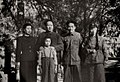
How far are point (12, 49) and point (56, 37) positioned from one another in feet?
8.19

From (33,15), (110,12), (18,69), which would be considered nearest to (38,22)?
(33,15)

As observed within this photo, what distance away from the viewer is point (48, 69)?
6625mm

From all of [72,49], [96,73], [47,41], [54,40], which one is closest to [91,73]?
[96,73]

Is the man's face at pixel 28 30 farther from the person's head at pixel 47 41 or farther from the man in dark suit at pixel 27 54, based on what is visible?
the person's head at pixel 47 41

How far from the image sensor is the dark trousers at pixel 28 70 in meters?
6.76

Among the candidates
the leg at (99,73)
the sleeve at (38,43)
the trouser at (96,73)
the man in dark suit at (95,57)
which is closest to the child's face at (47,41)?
the sleeve at (38,43)

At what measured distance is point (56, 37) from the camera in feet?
22.1

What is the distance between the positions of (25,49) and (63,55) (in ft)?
2.87

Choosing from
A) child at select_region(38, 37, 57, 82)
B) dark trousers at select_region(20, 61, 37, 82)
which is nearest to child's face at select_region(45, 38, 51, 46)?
child at select_region(38, 37, 57, 82)

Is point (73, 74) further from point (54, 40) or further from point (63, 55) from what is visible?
point (54, 40)

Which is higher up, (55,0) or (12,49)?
(55,0)

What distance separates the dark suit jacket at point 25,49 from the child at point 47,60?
25cm

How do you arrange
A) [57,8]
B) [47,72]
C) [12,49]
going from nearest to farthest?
[47,72] → [12,49] → [57,8]

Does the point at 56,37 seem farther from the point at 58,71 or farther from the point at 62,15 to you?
the point at 62,15
